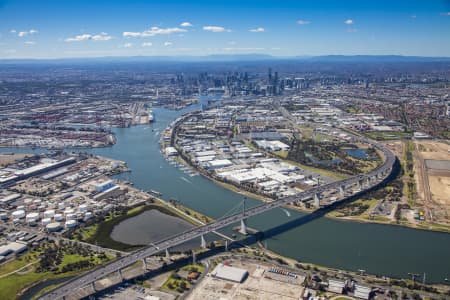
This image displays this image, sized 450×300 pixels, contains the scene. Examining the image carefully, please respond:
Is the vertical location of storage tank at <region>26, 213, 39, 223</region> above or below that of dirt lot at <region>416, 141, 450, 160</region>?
below

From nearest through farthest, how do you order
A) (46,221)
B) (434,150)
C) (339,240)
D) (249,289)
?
(249,289) < (339,240) < (46,221) < (434,150)

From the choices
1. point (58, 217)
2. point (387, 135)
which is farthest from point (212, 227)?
point (387, 135)

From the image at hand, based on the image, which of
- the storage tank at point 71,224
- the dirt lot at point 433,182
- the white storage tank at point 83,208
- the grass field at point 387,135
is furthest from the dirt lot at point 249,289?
the grass field at point 387,135

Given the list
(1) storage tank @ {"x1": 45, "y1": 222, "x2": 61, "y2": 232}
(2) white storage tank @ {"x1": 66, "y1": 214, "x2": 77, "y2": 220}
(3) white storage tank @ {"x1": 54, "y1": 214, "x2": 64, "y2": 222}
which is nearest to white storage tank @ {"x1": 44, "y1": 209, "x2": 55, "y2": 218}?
(3) white storage tank @ {"x1": 54, "y1": 214, "x2": 64, "y2": 222}

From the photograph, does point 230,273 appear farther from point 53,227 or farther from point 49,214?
point 49,214

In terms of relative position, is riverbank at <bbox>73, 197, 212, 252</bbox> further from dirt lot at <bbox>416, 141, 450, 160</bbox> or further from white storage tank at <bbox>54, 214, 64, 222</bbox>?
dirt lot at <bbox>416, 141, 450, 160</bbox>

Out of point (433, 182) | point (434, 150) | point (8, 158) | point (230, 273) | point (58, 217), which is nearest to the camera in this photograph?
point (230, 273)

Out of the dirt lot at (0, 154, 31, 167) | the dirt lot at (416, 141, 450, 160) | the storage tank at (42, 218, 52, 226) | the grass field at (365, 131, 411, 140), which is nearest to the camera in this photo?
the storage tank at (42, 218, 52, 226)
